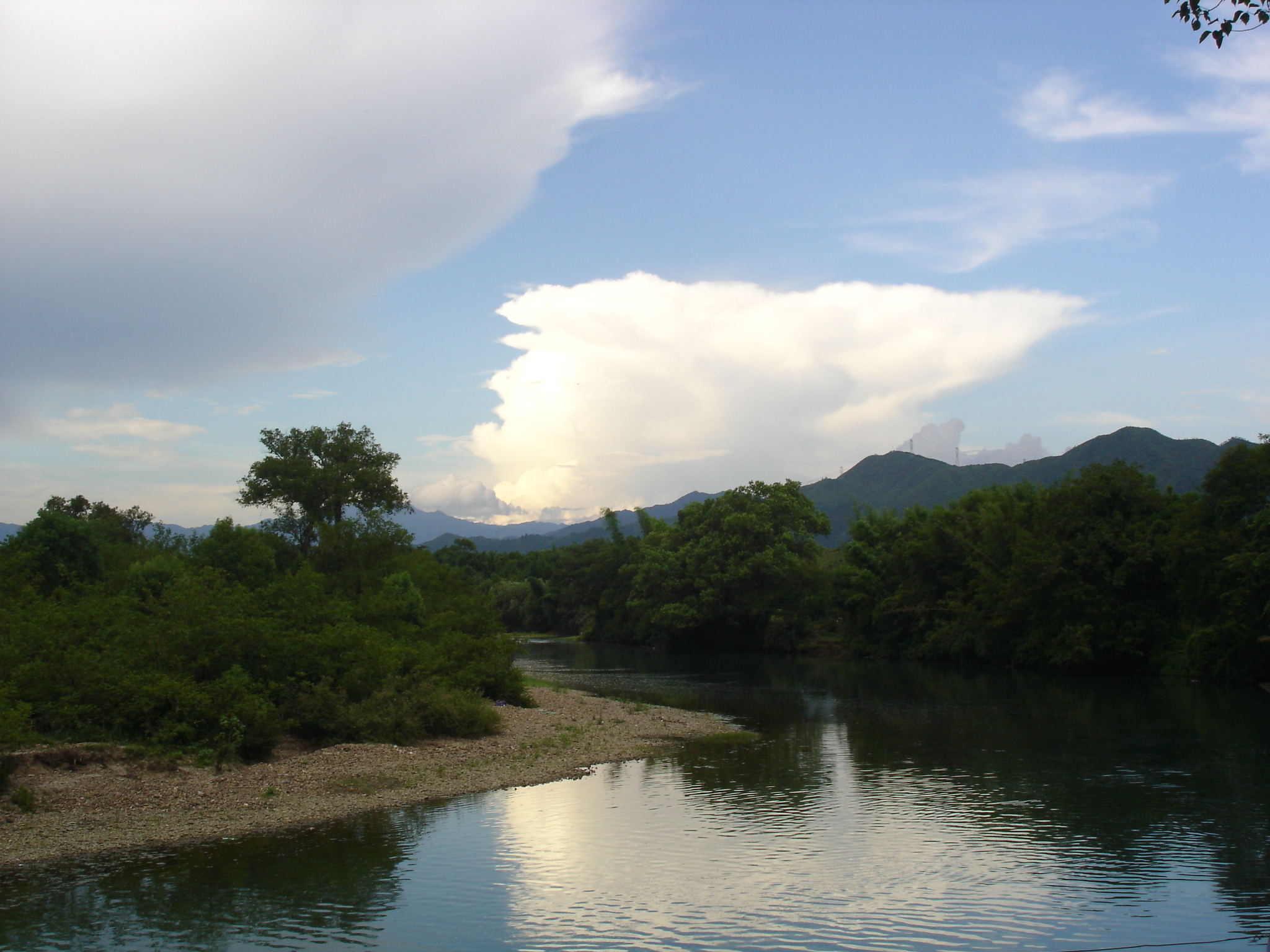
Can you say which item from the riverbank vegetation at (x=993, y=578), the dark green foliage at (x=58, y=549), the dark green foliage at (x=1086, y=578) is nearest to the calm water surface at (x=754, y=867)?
the dark green foliage at (x=1086, y=578)

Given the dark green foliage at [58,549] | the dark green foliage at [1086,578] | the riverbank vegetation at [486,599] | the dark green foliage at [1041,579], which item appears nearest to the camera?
the riverbank vegetation at [486,599]

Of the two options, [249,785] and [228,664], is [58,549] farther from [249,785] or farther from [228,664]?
[249,785]

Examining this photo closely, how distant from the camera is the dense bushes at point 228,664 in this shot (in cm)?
2008

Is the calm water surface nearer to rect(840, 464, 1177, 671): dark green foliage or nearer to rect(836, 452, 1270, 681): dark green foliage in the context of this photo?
rect(836, 452, 1270, 681): dark green foliage

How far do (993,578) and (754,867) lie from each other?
47.4 metres

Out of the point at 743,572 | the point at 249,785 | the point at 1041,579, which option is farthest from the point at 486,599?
the point at 743,572

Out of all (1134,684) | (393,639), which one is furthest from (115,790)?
(1134,684)

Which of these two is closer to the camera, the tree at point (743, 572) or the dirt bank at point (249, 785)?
the dirt bank at point (249, 785)

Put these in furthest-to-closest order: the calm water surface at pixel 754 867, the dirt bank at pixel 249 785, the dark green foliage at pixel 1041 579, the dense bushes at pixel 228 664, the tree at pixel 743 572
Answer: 1. the tree at pixel 743 572
2. the dark green foliage at pixel 1041 579
3. the dense bushes at pixel 228 664
4. the dirt bank at pixel 249 785
5. the calm water surface at pixel 754 867

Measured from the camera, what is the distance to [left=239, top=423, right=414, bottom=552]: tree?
59.7 metres

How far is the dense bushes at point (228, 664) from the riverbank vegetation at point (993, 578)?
1379 centimetres

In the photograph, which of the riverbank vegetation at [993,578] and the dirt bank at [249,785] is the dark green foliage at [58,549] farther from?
the dirt bank at [249,785]

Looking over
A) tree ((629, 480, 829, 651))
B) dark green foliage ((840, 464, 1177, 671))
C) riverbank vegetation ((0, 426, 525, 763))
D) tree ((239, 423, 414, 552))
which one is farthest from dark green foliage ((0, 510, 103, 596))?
dark green foliage ((840, 464, 1177, 671))

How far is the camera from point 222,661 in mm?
22281
